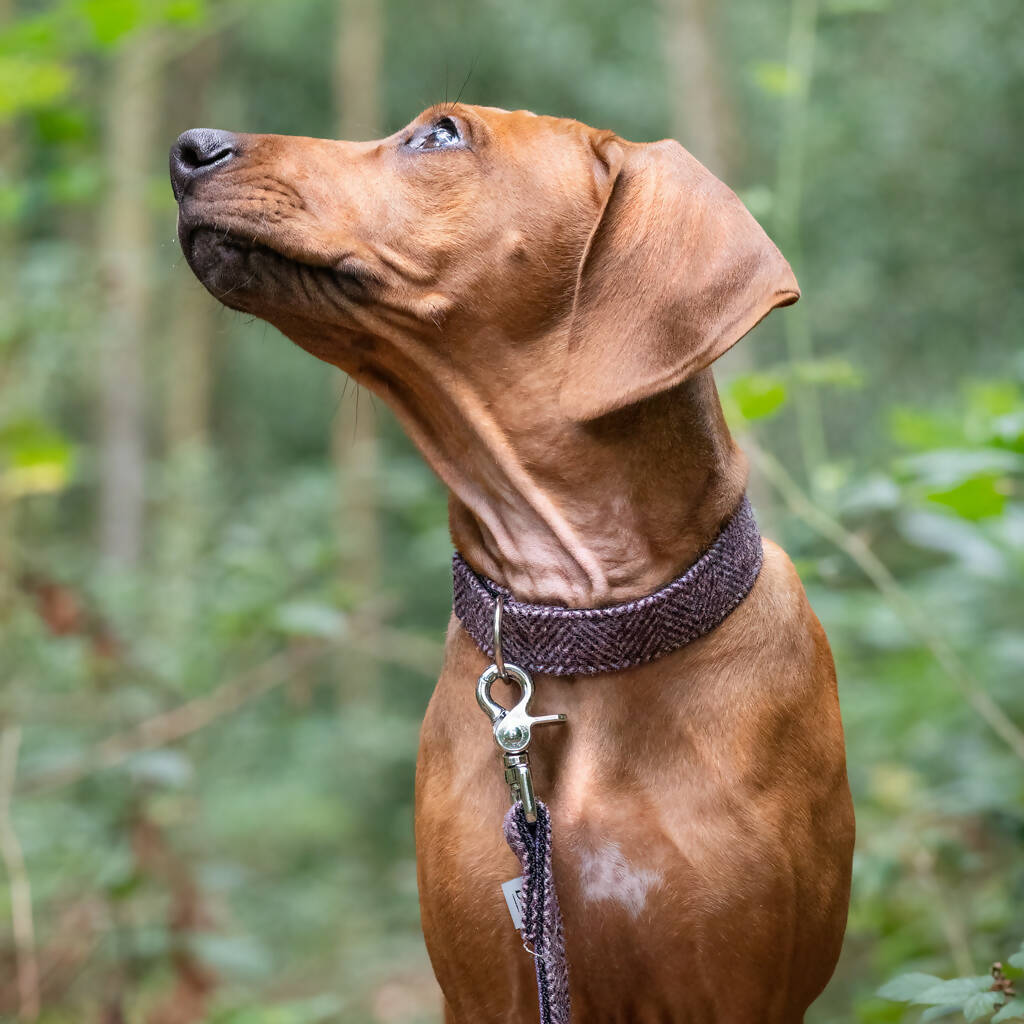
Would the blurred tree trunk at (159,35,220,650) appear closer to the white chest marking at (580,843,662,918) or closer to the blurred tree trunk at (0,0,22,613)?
the blurred tree trunk at (0,0,22,613)

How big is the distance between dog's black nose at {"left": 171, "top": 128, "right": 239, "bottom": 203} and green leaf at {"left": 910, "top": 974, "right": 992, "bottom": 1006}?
2080mm

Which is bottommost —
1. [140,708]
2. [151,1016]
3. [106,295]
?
[151,1016]

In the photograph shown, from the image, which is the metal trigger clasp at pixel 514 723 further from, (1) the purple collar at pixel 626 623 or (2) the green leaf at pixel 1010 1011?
(2) the green leaf at pixel 1010 1011

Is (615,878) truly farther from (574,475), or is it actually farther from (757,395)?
(757,395)

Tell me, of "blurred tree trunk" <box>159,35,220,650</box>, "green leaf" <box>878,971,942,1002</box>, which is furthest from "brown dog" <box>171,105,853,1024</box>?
"blurred tree trunk" <box>159,35,220,650</box>

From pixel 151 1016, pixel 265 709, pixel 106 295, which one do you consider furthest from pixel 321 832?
pixel 106 295

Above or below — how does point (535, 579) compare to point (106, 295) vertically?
above

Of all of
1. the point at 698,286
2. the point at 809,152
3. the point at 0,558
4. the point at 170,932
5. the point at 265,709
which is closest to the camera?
the point at 698,286

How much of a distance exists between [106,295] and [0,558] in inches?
46.2

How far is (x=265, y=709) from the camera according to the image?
30.5 ft

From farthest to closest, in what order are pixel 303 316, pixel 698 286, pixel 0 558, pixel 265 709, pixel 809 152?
pixel 809 152
pixel 265 709
pixel 0 558
pixel 303 316
pixel 698 286

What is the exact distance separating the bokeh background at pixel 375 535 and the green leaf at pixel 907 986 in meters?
1.23

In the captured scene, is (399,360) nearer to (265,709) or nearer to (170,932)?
(170,932)

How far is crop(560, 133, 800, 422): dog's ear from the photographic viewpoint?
90.0 inches
